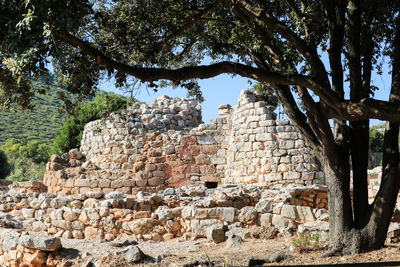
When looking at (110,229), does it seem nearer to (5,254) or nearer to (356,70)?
(5,254)

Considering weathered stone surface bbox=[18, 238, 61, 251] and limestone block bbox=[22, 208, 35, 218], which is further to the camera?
limestone block bbox=[22, 208, 35, 218]

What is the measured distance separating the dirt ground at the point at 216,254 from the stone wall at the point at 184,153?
5.30 metres

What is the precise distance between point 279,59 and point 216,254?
3383mm

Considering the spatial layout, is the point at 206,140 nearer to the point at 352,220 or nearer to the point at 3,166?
the point at 352,220

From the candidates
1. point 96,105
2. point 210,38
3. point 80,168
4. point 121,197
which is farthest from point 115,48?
point 96,105

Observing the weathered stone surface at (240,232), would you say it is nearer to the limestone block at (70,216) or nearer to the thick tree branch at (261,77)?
the thick tree branch at (261,77)

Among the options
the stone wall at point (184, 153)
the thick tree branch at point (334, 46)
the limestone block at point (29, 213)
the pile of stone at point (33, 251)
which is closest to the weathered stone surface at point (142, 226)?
the pile of stone at point (33, 251)

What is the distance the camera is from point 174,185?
15742 millimetres

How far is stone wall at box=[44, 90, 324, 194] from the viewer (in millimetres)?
13165

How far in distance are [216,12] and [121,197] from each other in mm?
4655

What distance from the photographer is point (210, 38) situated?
9.20 metres

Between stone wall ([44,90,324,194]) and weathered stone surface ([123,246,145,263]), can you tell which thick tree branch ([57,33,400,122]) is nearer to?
weathered stone surface ([123,246,145,263])

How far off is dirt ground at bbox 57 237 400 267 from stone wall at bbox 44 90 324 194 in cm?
530

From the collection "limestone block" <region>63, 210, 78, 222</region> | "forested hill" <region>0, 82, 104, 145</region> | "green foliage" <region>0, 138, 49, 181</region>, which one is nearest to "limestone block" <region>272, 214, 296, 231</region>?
"limestone block" <region>63, 210, 78, 222</region>
